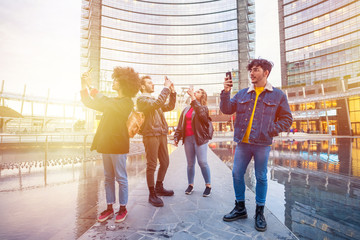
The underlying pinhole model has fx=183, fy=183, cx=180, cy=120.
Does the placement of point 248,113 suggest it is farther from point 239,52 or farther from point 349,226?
point 239,52

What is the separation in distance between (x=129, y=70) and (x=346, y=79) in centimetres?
5169

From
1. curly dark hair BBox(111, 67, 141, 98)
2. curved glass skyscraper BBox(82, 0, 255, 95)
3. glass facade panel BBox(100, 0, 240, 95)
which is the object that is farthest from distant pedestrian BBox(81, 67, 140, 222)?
glass facade panel BBox(100, 0, 240, 95)

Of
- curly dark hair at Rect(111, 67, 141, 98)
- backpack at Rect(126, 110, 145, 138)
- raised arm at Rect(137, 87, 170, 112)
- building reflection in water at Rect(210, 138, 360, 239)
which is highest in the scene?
curly dark hair at Rect(111, 67, 141, 98)

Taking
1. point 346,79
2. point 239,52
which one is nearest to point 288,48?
point 239,52

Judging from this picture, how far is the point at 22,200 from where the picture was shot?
303 cm

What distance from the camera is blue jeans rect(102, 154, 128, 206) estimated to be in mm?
2297

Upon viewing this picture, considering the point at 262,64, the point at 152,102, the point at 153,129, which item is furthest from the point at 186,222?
the point at 262,64

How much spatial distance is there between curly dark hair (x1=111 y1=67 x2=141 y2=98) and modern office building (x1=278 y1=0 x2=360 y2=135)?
121ft

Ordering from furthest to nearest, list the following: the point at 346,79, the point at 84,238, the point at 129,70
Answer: the point at 346,79 < the point at 129,70 < the point at 84,238

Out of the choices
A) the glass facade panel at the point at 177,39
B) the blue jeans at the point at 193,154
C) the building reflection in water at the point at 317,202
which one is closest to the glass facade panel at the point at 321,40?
the glass facade panel at the point at 177,39

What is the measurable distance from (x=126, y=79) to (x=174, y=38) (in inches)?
2406

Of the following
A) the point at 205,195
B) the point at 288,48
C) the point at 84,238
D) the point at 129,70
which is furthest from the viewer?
the point at 288,48

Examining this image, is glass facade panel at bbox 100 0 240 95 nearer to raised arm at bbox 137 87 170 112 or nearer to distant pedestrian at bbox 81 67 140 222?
raised arm at bbox 137 87 170 112

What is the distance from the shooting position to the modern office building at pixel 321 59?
35156 millimetres
